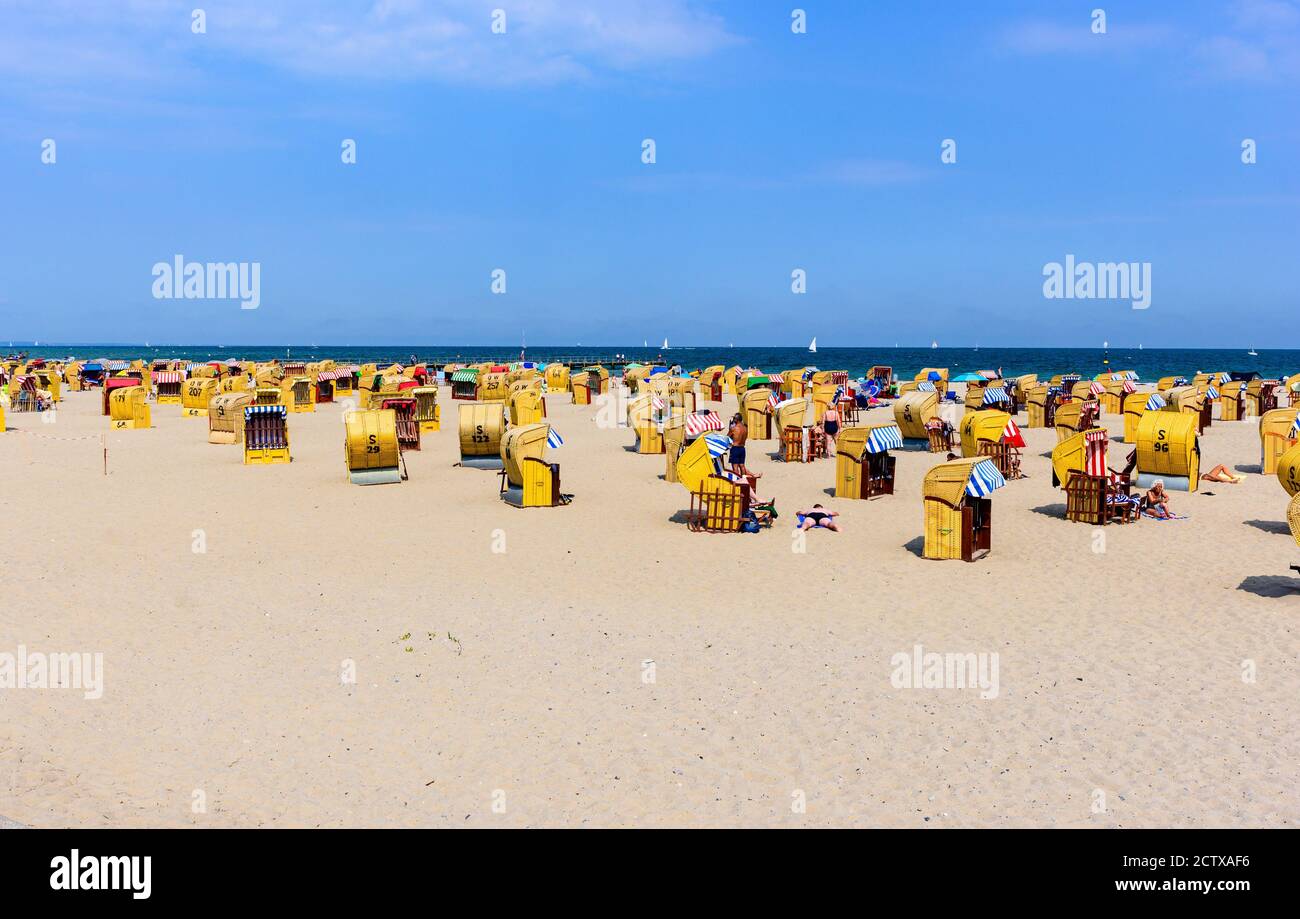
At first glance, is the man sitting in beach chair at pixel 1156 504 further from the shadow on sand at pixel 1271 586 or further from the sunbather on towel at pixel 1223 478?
the shadow on sand at pixel 1271 586

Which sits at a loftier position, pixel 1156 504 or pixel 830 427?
pixel 830 427

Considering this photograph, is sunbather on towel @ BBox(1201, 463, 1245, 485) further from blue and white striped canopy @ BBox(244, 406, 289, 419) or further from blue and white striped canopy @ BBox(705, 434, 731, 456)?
blue and white striped canopy @ BBox(244, 406, 289, 419)

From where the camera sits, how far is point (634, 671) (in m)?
8.95

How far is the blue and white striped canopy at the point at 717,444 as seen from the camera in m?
15.8

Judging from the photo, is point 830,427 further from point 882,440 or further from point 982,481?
point 982,481

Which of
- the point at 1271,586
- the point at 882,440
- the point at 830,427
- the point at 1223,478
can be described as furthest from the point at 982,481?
the point at 830,427

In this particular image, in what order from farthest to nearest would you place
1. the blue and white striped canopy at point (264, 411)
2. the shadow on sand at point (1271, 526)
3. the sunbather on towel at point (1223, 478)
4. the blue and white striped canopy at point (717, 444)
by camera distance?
the blue and white striped canopy at point (264, 411)
the sunbather on towel at point (1223, 478)
the blue and white striped canopy at point (717, 444)
the shadow on sand at point (1271, 526)

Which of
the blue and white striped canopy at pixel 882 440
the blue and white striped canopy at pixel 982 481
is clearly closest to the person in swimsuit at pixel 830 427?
the blue and white striped canopy at pixel 882 440

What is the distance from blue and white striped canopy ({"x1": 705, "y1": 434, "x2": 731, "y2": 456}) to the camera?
15766 mm

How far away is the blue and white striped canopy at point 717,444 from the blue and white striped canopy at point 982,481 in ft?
13.5

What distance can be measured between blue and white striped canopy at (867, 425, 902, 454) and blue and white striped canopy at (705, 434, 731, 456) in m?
3.20

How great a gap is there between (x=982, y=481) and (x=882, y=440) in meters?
4.86

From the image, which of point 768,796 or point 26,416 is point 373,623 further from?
point 26,416

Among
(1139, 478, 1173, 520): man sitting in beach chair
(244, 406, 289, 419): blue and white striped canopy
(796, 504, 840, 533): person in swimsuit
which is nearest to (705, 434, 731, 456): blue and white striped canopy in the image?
(796, 504, 840, 533): person in swimsuit
